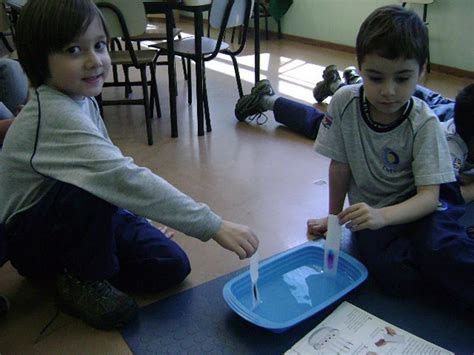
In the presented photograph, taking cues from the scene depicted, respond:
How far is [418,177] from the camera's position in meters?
1.24

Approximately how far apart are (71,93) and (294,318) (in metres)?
0.71

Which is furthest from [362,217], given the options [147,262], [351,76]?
[351,76]

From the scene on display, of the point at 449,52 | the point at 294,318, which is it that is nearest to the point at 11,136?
the point at 294,318

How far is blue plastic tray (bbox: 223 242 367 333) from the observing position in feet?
3.78

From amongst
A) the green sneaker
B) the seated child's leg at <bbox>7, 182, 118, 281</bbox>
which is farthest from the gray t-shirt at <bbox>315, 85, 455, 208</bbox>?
the green sneaker

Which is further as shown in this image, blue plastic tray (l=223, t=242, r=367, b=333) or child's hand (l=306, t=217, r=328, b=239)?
child's hand (l=306, t=217, r=328, b=239)

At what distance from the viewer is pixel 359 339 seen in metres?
1.09

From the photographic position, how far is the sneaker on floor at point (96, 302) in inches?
44.9

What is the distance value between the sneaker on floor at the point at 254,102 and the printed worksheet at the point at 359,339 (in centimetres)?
159

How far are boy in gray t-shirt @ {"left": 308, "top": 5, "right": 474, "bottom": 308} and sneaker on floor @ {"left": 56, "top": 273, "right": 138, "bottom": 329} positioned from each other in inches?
21.9

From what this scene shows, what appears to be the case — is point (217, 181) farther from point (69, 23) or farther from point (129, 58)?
point (69, 23)

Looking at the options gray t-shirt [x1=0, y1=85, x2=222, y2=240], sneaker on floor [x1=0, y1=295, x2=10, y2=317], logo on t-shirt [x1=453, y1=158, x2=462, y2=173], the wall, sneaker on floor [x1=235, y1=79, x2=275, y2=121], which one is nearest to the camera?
gray t-shirt [x1=0, y1=85, x2=222, y2=240]

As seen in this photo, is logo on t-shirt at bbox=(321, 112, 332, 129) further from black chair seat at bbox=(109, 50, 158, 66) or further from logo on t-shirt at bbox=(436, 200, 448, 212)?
black chair seat at bbox=(109, 50, 158, 66)

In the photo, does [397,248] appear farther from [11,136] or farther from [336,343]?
[11,136]
